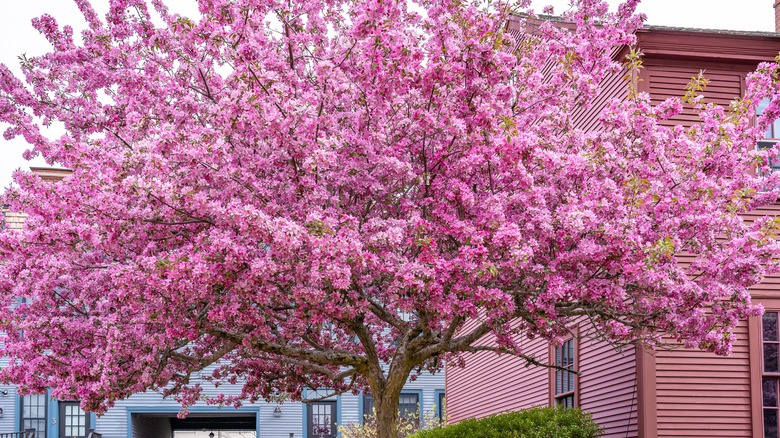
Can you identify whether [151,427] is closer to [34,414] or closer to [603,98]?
[34,414]

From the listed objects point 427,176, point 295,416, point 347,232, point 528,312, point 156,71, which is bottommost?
point 295,416

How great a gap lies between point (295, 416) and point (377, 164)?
20.9 meters

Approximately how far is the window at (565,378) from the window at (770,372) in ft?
10.8

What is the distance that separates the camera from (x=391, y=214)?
38.5 ft

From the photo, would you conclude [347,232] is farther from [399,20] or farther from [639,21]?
[639,21]

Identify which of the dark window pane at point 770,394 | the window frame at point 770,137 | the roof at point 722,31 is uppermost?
the roof at point 722,31

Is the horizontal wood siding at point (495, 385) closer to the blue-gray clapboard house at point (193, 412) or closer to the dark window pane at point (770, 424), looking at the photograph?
the dark window pane at point (770, 424)

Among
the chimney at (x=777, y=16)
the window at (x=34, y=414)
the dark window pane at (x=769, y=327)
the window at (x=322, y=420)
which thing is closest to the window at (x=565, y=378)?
the dark window pane at (x=769, y=327)

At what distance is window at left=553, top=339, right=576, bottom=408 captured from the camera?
16703 mm

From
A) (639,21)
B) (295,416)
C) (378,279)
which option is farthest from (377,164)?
(295,416)

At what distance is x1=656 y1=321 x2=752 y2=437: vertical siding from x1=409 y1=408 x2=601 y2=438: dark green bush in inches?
44.1

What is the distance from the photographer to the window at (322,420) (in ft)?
101

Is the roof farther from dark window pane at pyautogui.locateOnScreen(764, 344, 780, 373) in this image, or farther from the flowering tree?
dark window pane at pyautogui.locateOnScreen(764, 344, 780, 373)

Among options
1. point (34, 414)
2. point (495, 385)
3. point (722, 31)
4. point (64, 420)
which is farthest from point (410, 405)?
point (722, 31)
